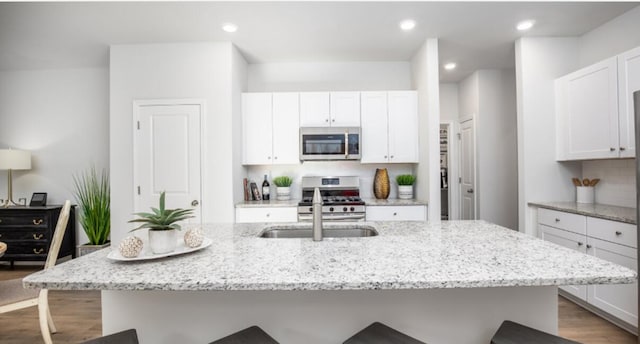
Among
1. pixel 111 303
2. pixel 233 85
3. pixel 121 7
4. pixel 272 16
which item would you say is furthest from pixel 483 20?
pixel 111 303

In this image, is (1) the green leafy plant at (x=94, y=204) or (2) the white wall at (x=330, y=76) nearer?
(1) the green leafy plant at (x=94, y=204)

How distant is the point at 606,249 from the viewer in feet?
7.87

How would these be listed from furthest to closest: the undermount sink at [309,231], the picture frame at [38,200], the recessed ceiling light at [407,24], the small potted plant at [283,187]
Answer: the picture frame at [38,200], the small potted plant at [283,187], the recessed ceiling light at [407,24], the undermount sink at [309,231]

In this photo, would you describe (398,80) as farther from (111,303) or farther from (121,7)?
(111,303)

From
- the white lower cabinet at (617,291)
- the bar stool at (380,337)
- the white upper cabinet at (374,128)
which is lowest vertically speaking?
the white lower cabinet at (617,291)

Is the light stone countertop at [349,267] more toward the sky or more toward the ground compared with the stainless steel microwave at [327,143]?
more toward the ground

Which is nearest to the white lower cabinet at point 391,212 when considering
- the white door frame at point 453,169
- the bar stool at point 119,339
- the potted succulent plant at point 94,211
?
the white door frame at point 453,169

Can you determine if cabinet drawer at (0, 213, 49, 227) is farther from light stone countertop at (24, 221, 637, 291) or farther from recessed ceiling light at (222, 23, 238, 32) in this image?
light stone countertop at (24, 221, 637, 291)

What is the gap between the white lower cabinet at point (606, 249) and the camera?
2.21 metres

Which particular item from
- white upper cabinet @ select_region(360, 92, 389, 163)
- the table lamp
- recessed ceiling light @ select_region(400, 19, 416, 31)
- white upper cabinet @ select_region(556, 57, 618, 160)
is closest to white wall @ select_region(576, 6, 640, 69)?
white upper cabinet @ select_region(556, 57, 618, 160)

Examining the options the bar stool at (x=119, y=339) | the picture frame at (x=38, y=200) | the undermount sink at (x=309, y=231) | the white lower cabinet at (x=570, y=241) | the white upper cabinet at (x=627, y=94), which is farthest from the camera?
the picture frame at (x=38, y=200)

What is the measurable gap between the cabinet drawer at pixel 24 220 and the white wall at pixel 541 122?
18.6ft

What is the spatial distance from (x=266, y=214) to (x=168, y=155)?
49.7 inches

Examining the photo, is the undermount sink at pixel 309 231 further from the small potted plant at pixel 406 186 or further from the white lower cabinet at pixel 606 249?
the small potted plant at pixel 406 186
